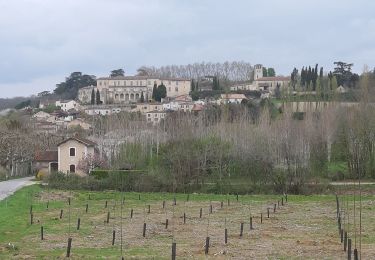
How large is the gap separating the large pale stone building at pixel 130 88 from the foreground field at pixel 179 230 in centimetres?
11535

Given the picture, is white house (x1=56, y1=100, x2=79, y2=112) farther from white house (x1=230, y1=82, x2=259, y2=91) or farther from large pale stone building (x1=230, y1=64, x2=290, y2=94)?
white house (x1=230, y1=82, x2=259, y2=91)

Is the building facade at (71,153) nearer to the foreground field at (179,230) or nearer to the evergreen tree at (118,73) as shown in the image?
the foreground field at (179,230)

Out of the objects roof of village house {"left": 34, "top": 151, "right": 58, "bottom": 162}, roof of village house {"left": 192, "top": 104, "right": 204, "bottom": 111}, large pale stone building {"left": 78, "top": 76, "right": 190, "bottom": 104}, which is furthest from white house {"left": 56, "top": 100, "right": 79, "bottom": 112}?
roof of village house {"left": 34, "top": 151, "right": 58, "bottom": 162}

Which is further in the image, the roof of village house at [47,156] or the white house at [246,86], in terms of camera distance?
the white house at [246,86]

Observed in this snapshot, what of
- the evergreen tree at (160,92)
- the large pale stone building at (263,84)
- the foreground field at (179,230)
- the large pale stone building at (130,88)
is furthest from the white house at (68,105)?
the foreground field at (179,230)

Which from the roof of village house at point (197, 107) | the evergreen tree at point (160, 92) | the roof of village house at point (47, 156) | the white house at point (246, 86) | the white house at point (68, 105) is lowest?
the roof of village house at point (47, 156)

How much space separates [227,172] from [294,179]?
25.4ft

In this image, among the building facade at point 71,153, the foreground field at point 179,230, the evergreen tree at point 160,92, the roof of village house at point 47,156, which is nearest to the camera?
the foreground field at point 179,230

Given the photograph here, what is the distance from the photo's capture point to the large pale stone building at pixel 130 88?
152 m

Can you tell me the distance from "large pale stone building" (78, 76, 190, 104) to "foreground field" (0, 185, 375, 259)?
11535 centimetres

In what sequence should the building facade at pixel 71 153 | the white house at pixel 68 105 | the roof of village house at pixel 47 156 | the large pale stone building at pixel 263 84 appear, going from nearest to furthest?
the building facade at pixel 71 153 < the roof of village house at pixel 47 156 < the white house at pixel 68 105 < the large pale stone building at pixel 263 84

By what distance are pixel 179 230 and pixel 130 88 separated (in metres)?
131

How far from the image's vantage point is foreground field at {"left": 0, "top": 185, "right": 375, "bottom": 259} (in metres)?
18.2

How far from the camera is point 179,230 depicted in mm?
23438
